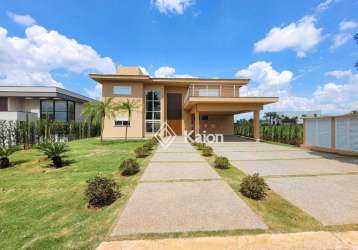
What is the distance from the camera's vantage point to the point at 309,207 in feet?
13.5

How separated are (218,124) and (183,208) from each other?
2175 centimetres

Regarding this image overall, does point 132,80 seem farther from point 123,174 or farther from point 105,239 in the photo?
point 105,239

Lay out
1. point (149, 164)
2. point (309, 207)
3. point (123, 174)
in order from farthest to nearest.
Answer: point (149, 164) → point (123, 174) → point (309, 207)

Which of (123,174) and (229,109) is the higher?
(229,109)

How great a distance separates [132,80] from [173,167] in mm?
15214

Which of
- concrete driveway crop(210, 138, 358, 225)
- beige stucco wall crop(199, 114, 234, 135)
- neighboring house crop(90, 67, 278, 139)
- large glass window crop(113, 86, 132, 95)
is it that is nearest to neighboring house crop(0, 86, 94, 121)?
neighboring house crop(90, 67, 278, 139)

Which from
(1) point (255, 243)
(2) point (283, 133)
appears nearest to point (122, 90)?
(2) point (283, 133)

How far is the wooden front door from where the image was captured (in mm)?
23500

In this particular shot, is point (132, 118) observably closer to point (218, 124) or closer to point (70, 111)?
point (70, 111)

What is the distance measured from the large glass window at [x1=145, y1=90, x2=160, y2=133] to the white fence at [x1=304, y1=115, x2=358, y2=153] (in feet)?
47.8

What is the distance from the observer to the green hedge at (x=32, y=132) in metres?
13.9

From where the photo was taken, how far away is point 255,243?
9.45ft

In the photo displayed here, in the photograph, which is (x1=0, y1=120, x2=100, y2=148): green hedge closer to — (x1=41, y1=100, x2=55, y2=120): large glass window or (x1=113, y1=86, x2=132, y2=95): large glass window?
(x1=113, y1=86, x2=132, y2=95): large glass window

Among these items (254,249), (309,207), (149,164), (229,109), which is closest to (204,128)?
(229,109)
